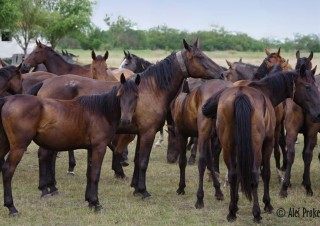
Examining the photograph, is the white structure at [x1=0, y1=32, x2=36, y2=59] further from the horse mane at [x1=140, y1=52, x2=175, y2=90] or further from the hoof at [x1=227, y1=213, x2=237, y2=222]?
the hoof at [x1=227, y1=213, x2=237, y2=222]

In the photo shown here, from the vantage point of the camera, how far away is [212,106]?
23.8 ft

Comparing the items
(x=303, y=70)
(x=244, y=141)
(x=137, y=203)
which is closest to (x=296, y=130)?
(x=303, y=70)

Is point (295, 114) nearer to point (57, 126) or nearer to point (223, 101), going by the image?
point (223, 101)

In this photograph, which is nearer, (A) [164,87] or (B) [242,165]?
(B) [242,165]

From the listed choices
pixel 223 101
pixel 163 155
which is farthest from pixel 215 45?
pixel 223 101

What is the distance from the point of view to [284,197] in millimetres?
8234

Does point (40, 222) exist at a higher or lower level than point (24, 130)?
lower

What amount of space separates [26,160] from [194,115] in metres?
4.75

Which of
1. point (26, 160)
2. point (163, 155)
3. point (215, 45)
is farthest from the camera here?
point (215, 45)

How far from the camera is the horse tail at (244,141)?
635 cm

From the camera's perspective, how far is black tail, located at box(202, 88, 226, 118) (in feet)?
23.6

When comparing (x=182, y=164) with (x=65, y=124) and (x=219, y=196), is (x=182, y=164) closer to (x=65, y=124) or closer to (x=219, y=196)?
(x=219, y=196)

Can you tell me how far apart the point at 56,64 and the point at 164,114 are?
196 inches

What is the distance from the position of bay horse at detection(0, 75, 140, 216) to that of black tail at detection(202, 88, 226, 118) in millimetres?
939
